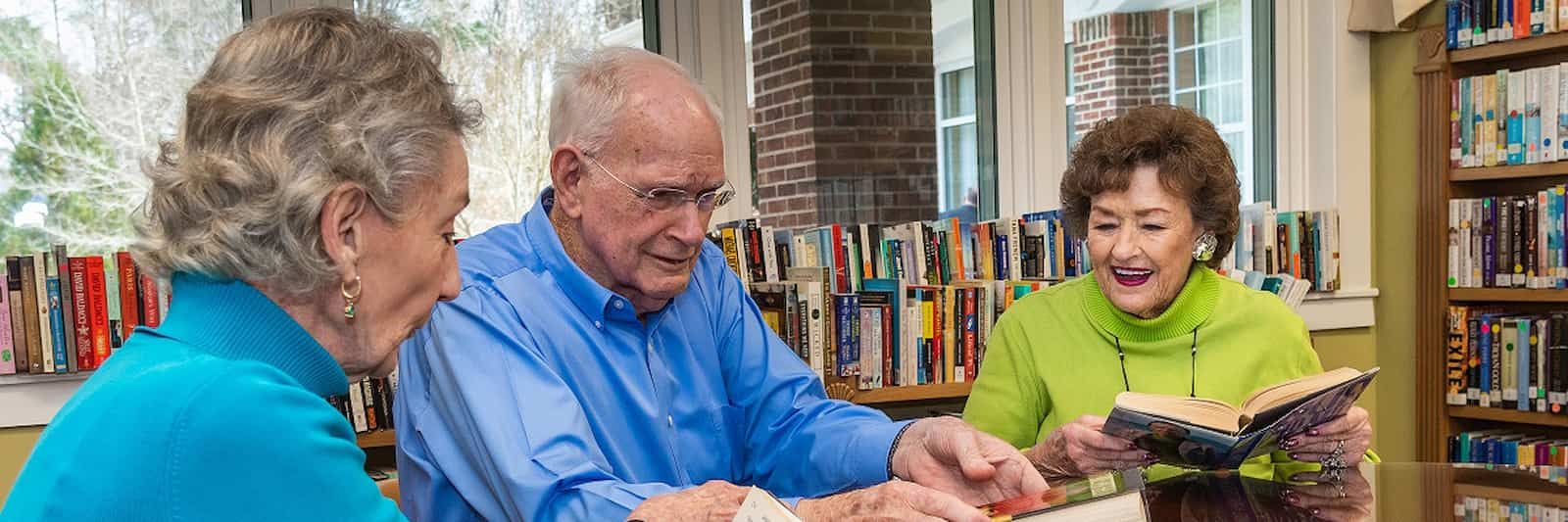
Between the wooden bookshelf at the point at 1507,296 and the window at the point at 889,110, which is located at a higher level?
the window at the point at 889,110

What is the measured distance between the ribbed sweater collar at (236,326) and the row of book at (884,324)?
2160 millimetres

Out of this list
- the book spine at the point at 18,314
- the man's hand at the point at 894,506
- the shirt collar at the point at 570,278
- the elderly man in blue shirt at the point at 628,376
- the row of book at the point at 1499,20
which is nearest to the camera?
the man's hand at the point at 894,506

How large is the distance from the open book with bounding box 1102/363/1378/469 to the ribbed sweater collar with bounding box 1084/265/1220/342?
337 mm

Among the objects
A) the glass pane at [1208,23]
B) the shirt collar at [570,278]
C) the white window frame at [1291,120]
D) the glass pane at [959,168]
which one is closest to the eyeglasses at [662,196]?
the shirt collar at [570,278]

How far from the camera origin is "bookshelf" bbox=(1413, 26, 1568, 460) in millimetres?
3809

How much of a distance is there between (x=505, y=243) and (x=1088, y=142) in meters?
1.10

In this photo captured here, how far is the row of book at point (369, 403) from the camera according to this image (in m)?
2.81

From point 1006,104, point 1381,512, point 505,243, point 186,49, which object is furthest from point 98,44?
point 1381,512

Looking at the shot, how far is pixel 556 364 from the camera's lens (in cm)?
161

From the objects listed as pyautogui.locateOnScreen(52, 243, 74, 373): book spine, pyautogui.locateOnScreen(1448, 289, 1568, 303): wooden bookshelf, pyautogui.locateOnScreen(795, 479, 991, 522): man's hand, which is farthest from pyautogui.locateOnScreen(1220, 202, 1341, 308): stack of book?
pyautogui.locateOnScreen(52, 243, 74, 373): book spine

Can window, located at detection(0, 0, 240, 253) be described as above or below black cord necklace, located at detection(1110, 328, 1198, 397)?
above

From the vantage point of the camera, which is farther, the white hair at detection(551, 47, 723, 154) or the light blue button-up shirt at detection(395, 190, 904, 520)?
the white hair at detection(551, 47, 723, 154)

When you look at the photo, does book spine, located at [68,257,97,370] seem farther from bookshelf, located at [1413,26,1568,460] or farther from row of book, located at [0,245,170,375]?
bookshelf, located at [1413,26,1568,460]

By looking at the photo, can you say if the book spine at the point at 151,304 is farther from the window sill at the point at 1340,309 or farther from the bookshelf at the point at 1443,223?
the bookshelf at the point at 1443,223
